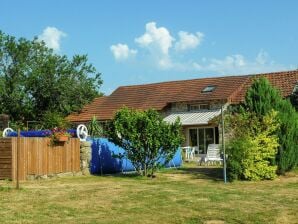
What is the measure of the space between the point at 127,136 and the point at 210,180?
428cm

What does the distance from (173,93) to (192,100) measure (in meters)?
4.11

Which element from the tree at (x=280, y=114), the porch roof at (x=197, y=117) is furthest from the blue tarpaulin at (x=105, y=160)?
the porch roof at (x=197, y=117)

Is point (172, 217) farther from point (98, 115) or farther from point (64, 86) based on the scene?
point (64, 86)

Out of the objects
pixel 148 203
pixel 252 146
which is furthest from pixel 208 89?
pixel 148 203

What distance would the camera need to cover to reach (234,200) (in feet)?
47.2

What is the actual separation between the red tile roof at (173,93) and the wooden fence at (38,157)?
19691 millimetres

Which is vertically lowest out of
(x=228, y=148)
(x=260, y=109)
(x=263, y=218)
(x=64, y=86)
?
(x=263, y=218)

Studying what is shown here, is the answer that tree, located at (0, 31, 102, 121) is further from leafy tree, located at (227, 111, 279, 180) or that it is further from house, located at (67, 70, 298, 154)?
leafy tree, located at (227, 111, 279, 180)

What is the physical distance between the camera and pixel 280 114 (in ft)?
73.5

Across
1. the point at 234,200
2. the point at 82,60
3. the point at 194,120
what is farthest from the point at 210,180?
the point at 82,60

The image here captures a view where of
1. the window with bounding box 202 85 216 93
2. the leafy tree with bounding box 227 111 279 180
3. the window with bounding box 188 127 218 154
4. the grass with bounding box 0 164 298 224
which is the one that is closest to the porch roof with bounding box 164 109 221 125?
the window with bounding box 188 127 218 154

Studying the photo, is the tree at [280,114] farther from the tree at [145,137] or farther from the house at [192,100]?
the house at [192,100]

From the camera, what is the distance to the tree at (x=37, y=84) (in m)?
53.2

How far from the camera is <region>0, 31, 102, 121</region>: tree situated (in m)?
53.2
